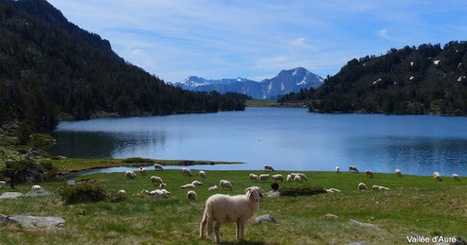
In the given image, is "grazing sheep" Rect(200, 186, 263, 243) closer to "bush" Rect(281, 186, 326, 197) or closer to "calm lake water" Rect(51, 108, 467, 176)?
"bush" Rect(281, 186, 326, 197)

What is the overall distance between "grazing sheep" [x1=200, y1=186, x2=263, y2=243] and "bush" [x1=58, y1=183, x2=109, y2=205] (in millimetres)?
10991

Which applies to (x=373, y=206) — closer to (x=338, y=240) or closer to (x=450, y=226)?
(x=450, y=226)

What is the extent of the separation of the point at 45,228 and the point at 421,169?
219 ft

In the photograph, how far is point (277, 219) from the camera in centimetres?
1759

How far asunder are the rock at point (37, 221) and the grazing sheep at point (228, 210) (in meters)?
6.16

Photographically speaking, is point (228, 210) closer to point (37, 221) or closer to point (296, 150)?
point (37, 221)

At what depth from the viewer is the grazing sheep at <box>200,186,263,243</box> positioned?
1342 cm

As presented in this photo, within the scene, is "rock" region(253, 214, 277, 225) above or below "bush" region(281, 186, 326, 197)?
above

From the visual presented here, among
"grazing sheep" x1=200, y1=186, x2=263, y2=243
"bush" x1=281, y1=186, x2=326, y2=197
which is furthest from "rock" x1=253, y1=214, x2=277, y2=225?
"bush" x1=281, y1=186, x2=326, y2=197

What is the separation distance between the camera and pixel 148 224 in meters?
15.1

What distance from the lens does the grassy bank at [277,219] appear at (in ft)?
42.7

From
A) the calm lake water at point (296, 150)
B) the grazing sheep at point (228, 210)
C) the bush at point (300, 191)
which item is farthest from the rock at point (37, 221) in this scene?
the calm lake water at point (296, 150)

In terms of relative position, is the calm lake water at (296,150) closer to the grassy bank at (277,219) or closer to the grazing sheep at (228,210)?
the grassy bank at (277,219)

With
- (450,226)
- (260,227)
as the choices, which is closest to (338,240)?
(260,227)
